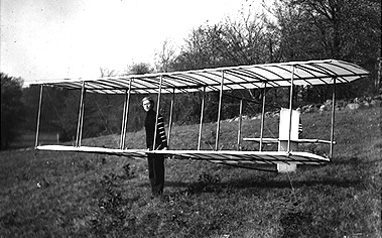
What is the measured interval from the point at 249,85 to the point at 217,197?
2.42 meters

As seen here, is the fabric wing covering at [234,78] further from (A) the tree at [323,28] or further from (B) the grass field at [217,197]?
(B) the grass field at [217,197]

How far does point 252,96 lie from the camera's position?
12.7 metres

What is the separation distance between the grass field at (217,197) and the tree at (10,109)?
988 cm

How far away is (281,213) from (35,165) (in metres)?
11.4

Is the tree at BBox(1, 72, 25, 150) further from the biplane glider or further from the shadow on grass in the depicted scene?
the shadow on grass

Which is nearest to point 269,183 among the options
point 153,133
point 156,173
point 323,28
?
point 156,173

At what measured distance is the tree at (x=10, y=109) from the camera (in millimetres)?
25484

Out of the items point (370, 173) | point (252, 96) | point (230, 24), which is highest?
point (230, 24)

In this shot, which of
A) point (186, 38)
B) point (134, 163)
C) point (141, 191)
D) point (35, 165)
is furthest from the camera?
point (35, 165)

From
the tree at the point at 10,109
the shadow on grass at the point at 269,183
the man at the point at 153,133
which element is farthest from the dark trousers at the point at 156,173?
the tree at the point at 10,109

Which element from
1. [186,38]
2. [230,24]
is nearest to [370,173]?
[230,24]

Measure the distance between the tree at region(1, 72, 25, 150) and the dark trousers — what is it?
49.7 ft

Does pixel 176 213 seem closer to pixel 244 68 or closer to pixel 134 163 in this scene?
pixel 244 68

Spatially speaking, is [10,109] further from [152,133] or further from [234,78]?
[234,78]
